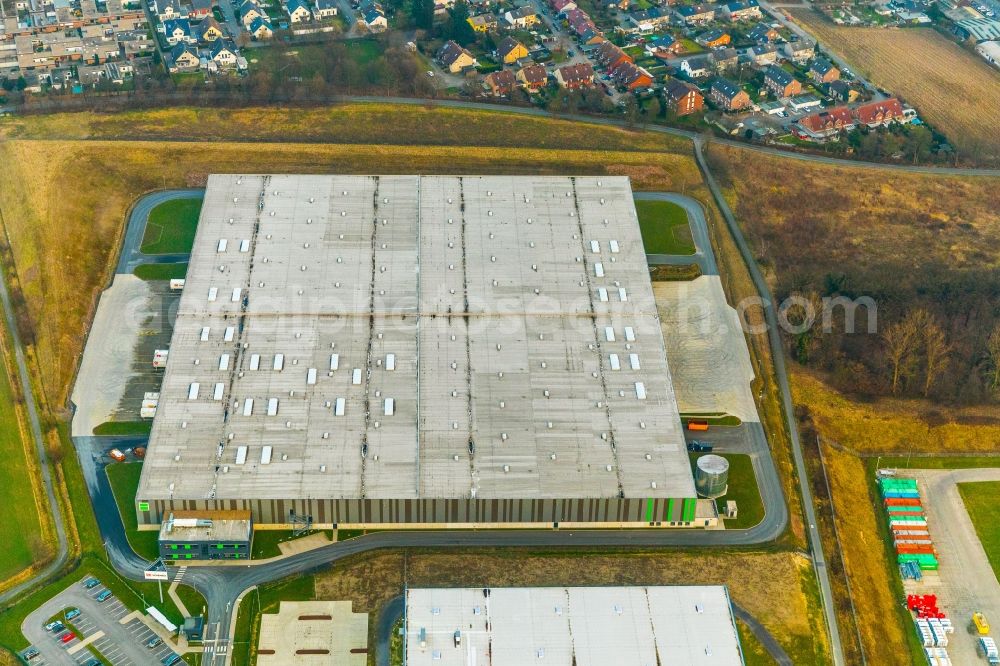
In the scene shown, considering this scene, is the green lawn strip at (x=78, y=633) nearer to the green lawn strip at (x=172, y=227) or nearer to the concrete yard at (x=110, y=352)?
the concrete yard at (x=110, y=352)

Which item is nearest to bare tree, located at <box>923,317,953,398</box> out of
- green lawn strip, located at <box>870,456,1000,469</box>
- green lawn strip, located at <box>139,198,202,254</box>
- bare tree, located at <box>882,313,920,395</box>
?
bare tree, located at <box>882,313,920,395</box>

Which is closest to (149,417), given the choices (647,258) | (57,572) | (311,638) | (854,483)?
(57,572)

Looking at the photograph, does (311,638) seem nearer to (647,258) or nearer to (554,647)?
(554,647)

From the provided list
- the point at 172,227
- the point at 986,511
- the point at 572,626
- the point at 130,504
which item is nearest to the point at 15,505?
the point at 130,504

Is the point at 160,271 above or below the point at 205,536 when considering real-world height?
below

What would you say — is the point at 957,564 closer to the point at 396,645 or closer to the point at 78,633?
the point at 396,645

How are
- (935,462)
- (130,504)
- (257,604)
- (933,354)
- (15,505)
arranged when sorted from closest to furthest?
(257,604) → (130,504) → (15,505) → (935,462) → (933,354)

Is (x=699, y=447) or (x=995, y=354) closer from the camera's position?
(x=699, y=447)
